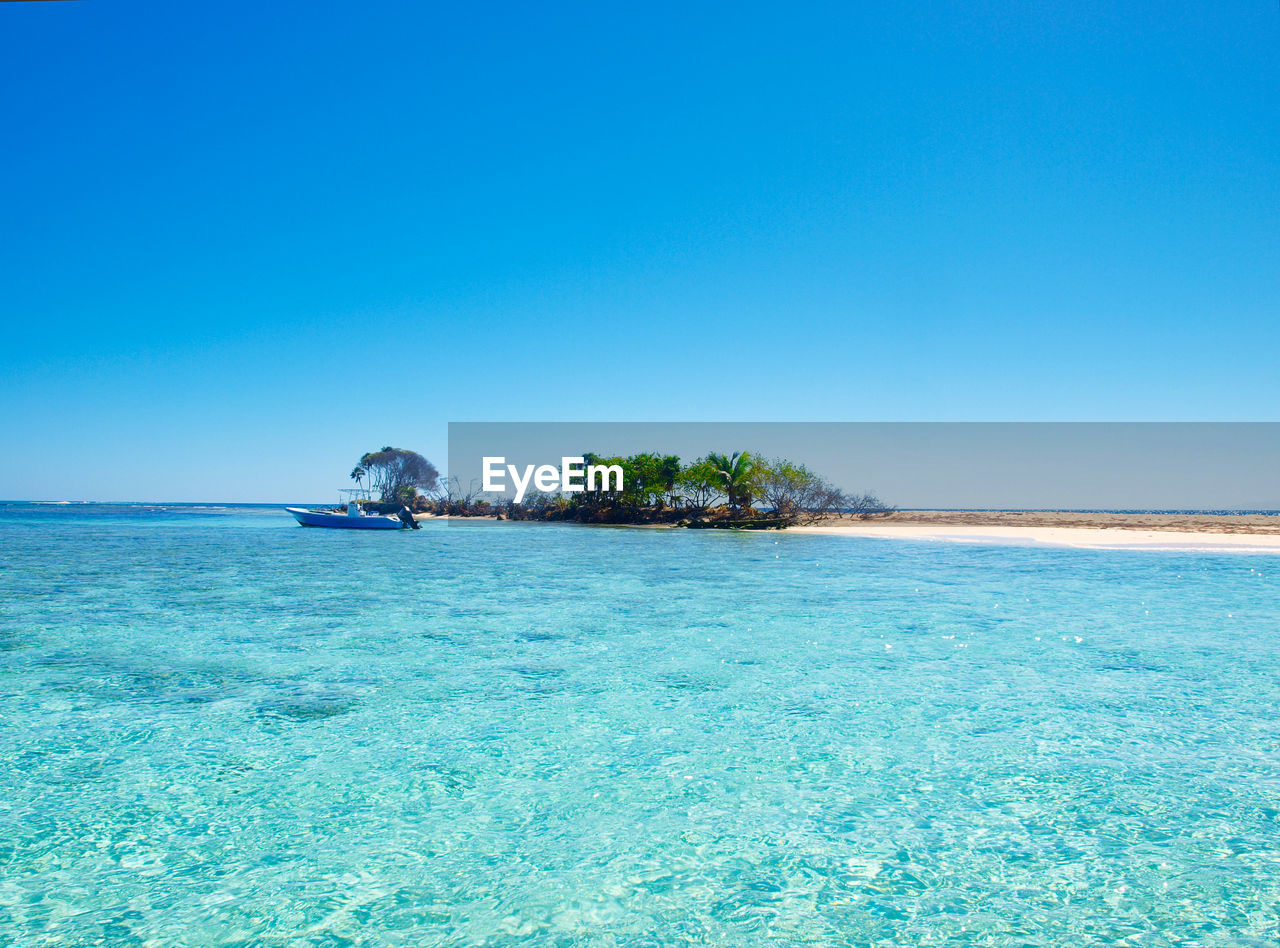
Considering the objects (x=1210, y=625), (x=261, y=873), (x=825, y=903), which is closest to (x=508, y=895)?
(x=261, y=873)

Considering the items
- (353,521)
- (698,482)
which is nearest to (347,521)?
(353,521)

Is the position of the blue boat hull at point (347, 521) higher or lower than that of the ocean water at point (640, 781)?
higher

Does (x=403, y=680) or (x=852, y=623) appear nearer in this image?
(x=403, y=680)

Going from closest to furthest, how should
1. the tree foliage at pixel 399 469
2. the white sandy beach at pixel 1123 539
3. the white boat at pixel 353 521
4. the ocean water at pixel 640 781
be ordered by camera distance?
1. the ocean water at pixel 640 781
2. the white sandy beach at pixel 1123 539
3. the white boat at pixel 353 521
4. the tree foliage at pixel 399 469

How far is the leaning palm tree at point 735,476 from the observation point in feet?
177

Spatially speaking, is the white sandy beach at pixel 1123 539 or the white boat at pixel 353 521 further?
the white boat at pixel 353 521

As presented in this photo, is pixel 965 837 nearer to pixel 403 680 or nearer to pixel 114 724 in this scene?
pixel 403 680

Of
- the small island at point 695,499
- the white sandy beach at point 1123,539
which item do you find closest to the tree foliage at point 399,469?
the small island at point 695,499

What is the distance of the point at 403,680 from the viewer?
27.6 ft

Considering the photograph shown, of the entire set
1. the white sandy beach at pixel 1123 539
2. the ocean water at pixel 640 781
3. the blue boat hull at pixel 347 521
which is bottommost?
the white sandy beach at pixel 1123 539

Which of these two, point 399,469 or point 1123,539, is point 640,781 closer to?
point 1123,539

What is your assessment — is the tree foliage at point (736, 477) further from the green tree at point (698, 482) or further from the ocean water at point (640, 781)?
the ocean water at point (640, 781)

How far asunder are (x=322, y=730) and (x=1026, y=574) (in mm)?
20528

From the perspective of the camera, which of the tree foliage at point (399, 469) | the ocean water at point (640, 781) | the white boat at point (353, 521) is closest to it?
the ocean water at point (640, 781)
